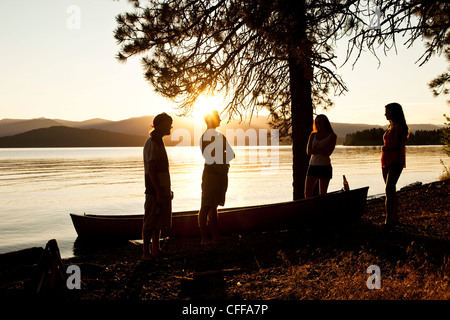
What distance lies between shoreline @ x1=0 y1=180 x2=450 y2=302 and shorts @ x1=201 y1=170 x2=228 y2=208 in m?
0.82

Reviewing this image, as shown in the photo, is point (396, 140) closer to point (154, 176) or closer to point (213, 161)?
point (213, 161)

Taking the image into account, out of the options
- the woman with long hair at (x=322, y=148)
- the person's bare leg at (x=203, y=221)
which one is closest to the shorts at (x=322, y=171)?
the woman with long hair at (x=322, y=148)

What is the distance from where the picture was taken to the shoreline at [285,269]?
382 cm

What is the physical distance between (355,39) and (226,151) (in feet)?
9.37

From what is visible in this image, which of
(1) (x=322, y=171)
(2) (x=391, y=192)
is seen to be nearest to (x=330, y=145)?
(1) (x=322, y=171)

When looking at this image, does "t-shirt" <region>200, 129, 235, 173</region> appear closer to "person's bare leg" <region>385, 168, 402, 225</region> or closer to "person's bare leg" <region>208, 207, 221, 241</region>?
"person's bare leg" <region>208, 207, 221, 241</region>

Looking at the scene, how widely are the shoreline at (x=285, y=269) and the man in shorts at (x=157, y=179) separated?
Result: 659mm

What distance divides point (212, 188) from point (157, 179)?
3.91 feet

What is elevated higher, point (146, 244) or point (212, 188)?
point (212, 188)

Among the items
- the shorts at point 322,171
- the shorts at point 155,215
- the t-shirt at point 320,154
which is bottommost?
the shorts at point 155,215

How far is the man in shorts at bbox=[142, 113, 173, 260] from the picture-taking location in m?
5.15

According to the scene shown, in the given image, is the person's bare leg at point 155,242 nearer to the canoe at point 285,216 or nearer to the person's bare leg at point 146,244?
the person's bare leg at point 146,244

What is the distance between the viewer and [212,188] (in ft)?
19.9
